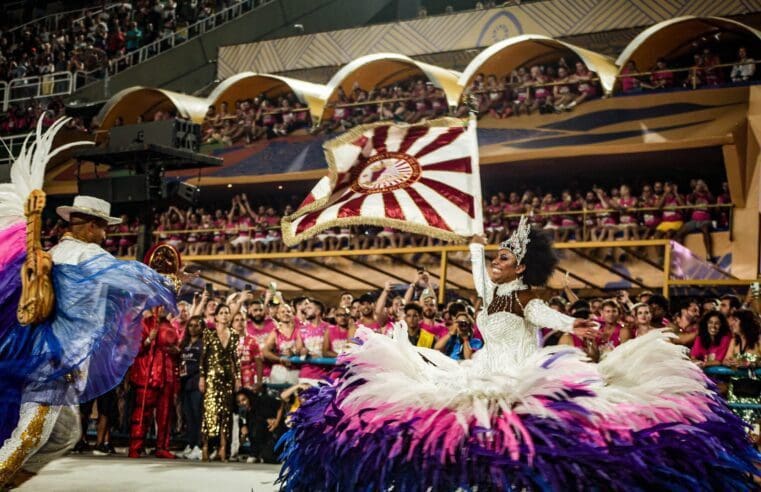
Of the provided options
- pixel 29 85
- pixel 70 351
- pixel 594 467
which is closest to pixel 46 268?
pixel 70 351

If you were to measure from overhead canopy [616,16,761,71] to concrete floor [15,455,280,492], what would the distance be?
12.1 meters

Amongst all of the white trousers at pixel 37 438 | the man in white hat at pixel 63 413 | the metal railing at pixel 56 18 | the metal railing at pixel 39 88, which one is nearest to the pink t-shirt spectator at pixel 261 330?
the man in white hat at pixel 63 413

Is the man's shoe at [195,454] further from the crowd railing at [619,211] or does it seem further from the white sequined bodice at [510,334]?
the crowd railing at [619,211]

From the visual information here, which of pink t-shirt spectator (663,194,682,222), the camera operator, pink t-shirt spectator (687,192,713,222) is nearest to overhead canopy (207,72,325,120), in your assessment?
pink t-shirt spectator (663,194,682,222)

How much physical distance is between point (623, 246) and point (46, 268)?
10561 mm

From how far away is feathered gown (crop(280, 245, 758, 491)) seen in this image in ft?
15.8

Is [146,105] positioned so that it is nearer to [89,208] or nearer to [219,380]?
[219,380]

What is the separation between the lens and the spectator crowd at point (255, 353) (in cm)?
933

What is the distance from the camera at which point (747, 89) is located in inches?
664

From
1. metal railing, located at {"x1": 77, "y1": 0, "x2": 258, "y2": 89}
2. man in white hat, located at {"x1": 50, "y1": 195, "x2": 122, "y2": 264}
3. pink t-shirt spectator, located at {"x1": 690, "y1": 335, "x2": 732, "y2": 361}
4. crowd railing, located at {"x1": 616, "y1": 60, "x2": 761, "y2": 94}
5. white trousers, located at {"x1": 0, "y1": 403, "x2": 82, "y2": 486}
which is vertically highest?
metal railing, located at {"x1": 77, "y1": 0, "x2": 258, "y2": 89}

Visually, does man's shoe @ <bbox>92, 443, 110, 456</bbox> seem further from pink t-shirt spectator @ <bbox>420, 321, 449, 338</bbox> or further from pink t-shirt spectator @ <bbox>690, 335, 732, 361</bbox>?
pink t-shirt spectator @ <bbox>690, 335, 732, 361</bbox>

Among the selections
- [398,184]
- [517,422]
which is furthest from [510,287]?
[398,184]

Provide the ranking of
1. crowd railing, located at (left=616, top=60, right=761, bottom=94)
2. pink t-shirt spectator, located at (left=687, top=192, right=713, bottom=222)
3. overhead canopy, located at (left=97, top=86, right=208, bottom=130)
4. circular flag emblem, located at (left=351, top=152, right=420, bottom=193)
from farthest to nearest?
1. overhead canopy, located at (left=97, top=86, right=208, bottom=130)
2. crowd railing, located at (left=616, top=60, right=761, bottom=94)
3. pink t-shirt spectator, located at (left=687, top=192, right=713, bottom=222)
4. circular flag emblem, located at (left=351, top=152, right=420, bottom=193)

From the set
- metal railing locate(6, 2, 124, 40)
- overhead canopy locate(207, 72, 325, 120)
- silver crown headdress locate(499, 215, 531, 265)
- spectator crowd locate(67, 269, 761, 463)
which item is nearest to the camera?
silver crown headdress locate(499, 215, 531, 265)
